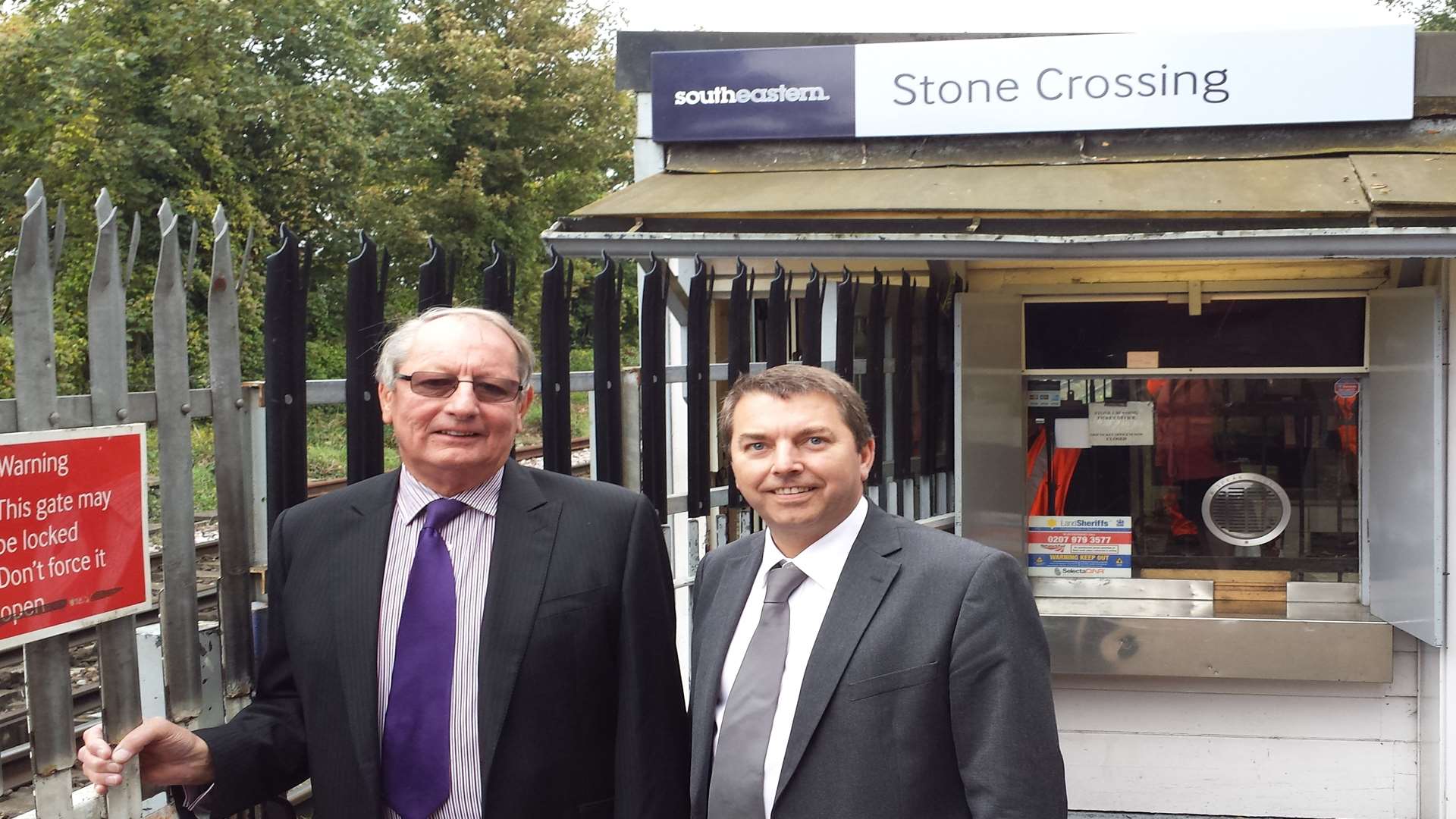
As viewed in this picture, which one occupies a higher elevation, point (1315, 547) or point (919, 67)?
point (919, 67)

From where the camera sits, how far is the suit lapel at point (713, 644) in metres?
2.39

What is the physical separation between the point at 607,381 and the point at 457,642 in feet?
5.03

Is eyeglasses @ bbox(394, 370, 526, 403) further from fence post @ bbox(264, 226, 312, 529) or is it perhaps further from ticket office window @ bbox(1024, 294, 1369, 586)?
ticket office window @ bbox(1024, 294, 1369, 586)

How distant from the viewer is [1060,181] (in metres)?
5.20

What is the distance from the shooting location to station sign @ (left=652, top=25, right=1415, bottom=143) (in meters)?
5.49

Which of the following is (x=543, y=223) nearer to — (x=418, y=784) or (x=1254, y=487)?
(x=1254, y=487)

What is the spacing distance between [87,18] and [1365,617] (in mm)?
22751

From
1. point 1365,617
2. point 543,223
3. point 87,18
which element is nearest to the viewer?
point 1365,617

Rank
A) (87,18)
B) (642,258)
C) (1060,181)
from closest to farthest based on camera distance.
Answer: (642,258), (1060,181), (87,18)

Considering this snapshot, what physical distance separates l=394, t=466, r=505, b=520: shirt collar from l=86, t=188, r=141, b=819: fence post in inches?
20.7

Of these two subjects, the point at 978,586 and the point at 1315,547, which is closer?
the point at 978,586

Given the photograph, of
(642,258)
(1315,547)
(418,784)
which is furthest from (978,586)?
(1315,547)

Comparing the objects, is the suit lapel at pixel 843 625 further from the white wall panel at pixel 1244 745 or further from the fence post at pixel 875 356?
the white wall panel at pixel 1244 745

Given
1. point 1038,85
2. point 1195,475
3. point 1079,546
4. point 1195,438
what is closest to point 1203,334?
point 1195,438
